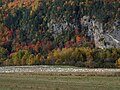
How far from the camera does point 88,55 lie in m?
187

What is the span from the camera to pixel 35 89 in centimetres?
5906

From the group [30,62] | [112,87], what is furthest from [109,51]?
[112,87]

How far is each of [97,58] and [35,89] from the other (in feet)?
404

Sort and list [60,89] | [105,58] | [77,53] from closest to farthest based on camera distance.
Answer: [60,89] → [105,58] → [77,53]

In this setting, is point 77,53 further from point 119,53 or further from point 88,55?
point 119,53

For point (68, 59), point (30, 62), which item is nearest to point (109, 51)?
point (68, 59)

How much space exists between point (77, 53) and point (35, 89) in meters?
133

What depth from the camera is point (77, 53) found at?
7539 inches

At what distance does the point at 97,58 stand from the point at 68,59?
48.2ft

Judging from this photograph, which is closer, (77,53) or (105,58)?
(105,58)

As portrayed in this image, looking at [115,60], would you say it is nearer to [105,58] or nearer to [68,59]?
[105,58]

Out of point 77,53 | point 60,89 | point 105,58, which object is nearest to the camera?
point 60,89

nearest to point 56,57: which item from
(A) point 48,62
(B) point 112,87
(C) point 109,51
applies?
(A) point 48,62

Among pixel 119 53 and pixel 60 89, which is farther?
pixel 119 53
